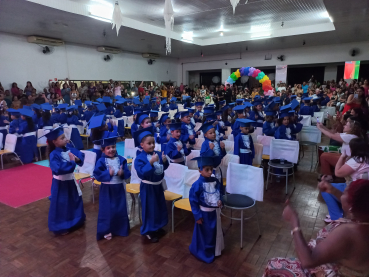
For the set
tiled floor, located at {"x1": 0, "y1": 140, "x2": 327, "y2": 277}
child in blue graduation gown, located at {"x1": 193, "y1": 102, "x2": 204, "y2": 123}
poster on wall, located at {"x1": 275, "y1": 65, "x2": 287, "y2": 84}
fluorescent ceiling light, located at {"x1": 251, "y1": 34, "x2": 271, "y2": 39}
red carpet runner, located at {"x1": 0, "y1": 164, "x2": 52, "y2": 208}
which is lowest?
tiled floor, located at {"x1": 0, "y1": 140, "x2": 327, "y2": 277}

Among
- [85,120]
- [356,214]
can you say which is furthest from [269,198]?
[85,120]

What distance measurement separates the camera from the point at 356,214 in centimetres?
143

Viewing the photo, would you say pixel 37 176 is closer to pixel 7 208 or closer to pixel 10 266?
pixel 7 208

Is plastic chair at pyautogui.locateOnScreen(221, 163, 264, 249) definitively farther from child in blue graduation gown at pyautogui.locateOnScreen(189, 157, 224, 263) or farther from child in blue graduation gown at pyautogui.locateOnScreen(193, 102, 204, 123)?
child in blue graduation gown at pyautogui.locateOnScreen(193, 102, 204, 123)

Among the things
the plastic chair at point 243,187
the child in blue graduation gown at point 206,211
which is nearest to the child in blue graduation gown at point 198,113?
the plastic chair at point 243,187

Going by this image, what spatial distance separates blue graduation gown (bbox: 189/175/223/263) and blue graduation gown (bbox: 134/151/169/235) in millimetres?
622

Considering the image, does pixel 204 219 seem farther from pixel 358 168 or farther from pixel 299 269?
pixel 358 168

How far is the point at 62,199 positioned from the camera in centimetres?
353

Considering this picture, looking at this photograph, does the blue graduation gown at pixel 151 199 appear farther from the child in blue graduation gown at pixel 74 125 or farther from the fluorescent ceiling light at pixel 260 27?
the fluorescent ceiling light at pixel 260 27

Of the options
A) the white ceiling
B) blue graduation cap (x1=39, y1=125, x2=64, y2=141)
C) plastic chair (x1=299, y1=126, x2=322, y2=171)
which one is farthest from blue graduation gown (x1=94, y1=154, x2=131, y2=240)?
the white ceiling

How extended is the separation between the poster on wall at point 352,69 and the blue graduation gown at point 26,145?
1804 cm

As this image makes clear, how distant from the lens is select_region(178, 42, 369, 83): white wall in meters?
16.1

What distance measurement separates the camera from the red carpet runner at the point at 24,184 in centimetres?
470

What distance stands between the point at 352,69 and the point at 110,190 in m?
18.1
